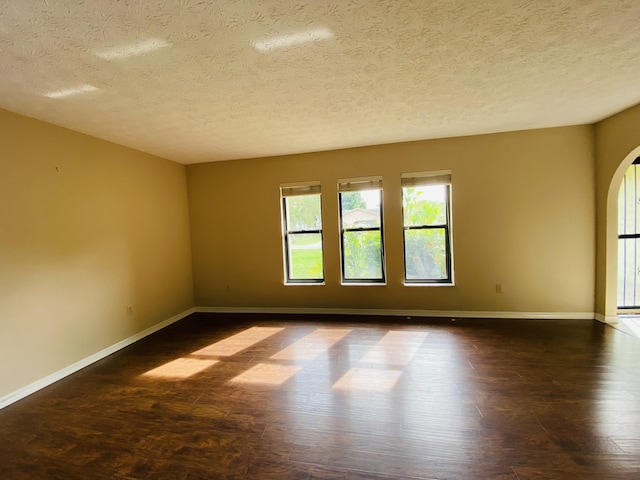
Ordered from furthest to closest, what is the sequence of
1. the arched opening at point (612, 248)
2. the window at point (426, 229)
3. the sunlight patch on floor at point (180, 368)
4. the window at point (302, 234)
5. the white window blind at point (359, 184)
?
1. the window at point (302, 234)
2. the white window blind at point (359, 184)
3. the window at point (426, 229)
4. the arched opening at point (612, 248)
5. the sunlight patch on floor at point (180, 368)

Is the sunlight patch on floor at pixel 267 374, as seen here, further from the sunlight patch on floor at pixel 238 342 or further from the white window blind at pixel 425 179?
the white window blind at pixel 425 179

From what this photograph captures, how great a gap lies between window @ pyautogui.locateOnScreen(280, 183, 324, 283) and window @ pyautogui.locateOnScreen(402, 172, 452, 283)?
1.34 m

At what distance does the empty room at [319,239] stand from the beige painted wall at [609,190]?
0.11 feet

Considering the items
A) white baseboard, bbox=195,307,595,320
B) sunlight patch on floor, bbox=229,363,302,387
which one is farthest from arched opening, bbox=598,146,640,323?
sunlight patch on floor, bbox=229,363,302,387

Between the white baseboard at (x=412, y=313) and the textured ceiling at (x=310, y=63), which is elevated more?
the textured ceiling at (x=310, y=63)

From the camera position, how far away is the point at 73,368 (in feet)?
9.55

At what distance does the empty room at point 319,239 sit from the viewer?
5.39ft

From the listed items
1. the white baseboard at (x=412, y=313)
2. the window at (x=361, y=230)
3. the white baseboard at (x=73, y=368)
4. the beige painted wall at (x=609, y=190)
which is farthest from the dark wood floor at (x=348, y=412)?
the window at (x=361, y=230)

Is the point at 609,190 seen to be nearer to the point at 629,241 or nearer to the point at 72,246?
the point at 629,241

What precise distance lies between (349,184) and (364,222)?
0.62 m

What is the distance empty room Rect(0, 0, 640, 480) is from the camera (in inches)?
64.7

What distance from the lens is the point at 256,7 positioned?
1.42 meters

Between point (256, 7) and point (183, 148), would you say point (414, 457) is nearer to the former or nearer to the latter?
point (256, 7)

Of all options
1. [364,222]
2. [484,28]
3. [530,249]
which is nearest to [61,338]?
[364,222]
